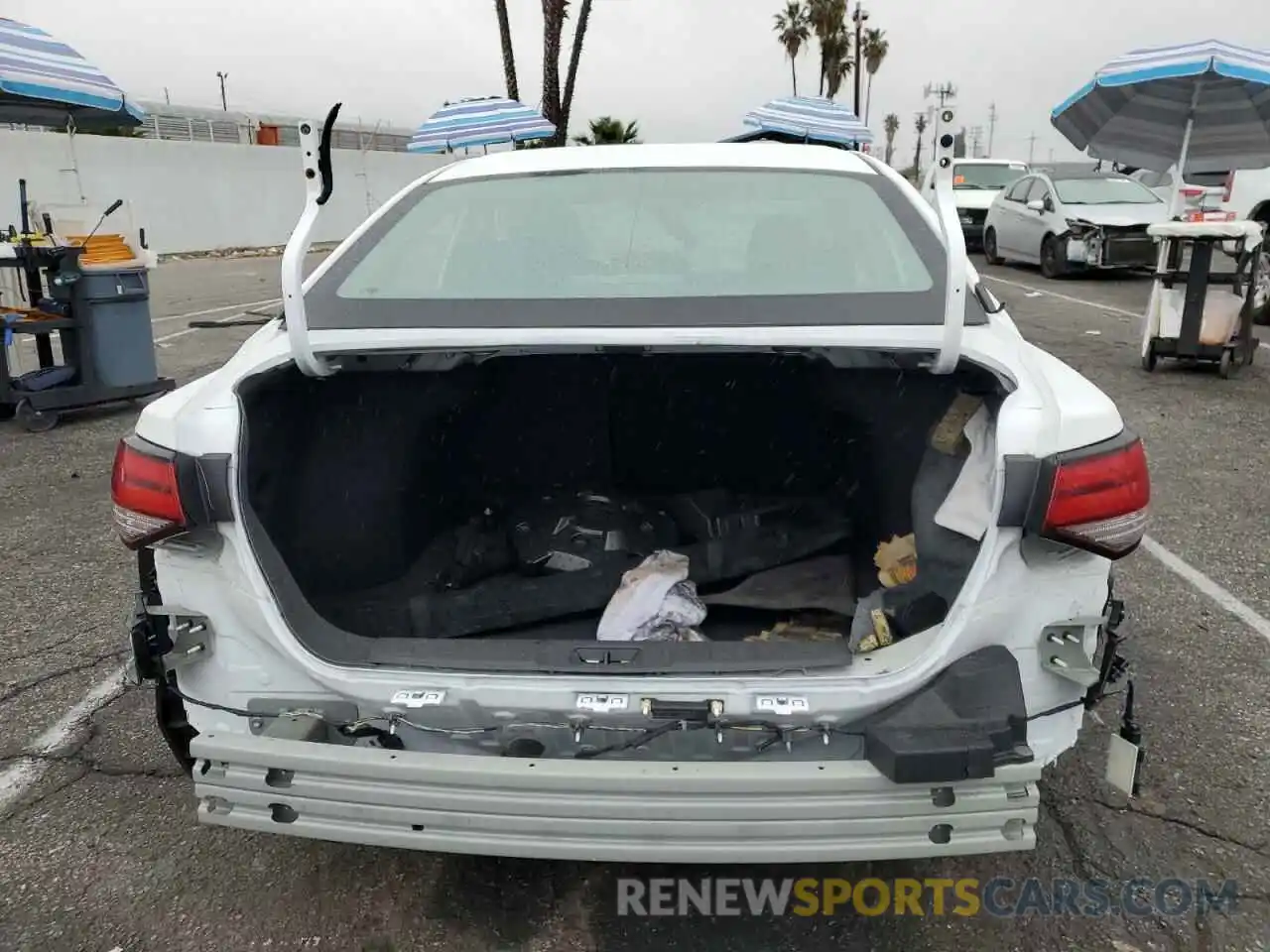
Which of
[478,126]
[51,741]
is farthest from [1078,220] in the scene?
[51,741]

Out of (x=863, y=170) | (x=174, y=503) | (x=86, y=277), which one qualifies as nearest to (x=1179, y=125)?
(x=863, y=170)

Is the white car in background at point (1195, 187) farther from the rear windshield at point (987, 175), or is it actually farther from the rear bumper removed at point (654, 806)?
the rear bumper removed at point (654, 806)

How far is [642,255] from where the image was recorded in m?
2.57

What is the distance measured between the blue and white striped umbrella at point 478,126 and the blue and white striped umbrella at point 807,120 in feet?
12.3

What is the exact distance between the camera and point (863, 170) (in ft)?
9.50

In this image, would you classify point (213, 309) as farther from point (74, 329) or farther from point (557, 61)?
point (557, 61)

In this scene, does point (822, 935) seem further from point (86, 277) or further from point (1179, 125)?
point (1179, 125)

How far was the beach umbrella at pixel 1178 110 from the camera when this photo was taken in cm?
804

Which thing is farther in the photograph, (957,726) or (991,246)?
(991,246)

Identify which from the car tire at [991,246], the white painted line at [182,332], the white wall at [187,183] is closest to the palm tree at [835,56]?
the white wall at [187,183]

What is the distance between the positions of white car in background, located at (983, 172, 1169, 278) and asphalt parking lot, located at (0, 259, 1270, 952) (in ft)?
33.8

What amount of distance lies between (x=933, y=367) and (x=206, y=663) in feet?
5.41

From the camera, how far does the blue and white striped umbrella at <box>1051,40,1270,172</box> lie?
26.4 ft

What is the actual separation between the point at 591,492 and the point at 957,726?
6.39 feet
